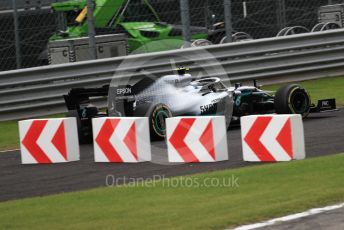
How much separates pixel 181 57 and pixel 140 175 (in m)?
8.56

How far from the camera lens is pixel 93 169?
36.9 ft

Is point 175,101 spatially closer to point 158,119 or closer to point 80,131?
point 158,119

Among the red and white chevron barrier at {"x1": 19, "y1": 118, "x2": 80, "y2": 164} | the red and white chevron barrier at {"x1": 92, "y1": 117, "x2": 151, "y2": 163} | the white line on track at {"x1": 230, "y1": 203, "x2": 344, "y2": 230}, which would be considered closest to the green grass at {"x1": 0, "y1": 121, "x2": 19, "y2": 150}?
the red and white chevron barrier at {"x1": 19, "y1": 118, "x2": 80, "y2": 164}

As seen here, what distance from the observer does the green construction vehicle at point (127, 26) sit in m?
24.1

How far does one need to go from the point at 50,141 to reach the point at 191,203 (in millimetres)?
4492

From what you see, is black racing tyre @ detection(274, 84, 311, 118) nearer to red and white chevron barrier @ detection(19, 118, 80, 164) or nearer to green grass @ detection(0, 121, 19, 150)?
red and white chevron barrier @ detection(19, 118, 80, 164)

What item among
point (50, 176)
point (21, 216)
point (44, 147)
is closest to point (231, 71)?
point (44, 147)

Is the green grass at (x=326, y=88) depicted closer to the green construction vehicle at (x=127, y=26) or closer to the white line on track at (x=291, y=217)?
the green construction vehicle at (x=127, y=26)

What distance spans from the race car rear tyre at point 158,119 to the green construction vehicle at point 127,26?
31.7 feet

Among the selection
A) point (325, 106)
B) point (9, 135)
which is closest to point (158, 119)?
point (325, 106)

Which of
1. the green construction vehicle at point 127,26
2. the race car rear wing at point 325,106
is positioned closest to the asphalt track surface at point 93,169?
the race car rear wing at point 325,106

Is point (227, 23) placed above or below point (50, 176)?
above

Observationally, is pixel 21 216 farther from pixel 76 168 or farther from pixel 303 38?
pixel 303 38

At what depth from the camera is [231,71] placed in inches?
752
